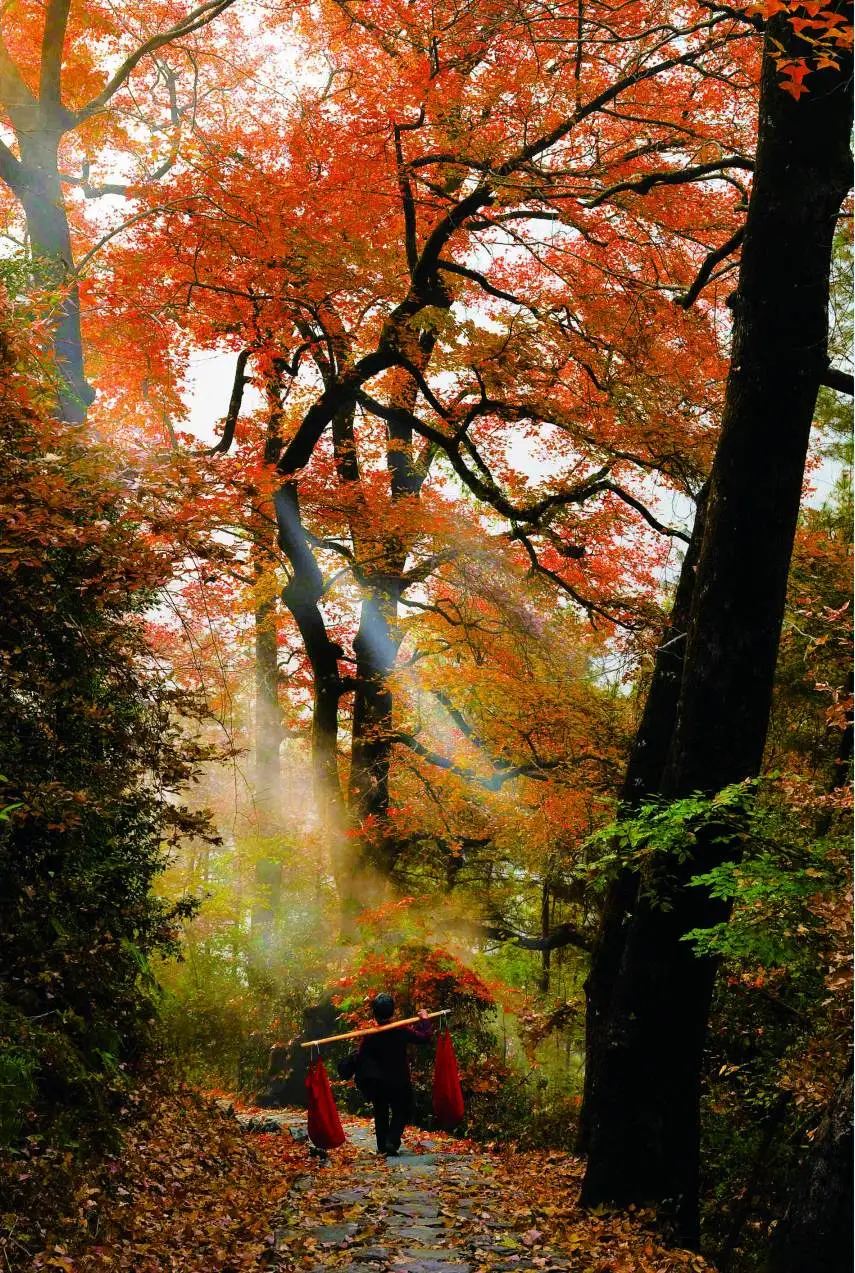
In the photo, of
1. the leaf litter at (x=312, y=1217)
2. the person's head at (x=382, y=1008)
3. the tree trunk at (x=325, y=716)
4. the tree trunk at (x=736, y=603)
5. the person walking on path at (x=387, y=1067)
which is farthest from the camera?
the tree trunk at (x=325, y=716)

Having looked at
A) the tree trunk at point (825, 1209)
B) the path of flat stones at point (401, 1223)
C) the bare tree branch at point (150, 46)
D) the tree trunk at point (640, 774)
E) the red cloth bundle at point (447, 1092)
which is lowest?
the path of flat stones at point (401, 1223)

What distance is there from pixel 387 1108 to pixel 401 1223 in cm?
293

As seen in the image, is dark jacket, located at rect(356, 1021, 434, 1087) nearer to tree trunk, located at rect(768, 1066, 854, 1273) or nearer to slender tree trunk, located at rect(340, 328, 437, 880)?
slender tree trunk, located at rect(340, 328, 437, 880)

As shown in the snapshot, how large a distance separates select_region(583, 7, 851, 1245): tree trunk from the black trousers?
9.90 ft

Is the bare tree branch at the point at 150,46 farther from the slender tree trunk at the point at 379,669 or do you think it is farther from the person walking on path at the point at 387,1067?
the person walking on path at the point at 387,1067

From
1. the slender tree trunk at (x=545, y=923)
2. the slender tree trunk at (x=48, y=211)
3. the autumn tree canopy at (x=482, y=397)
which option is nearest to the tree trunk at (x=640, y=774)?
the autumn tree canopy at (x=482, y=397)

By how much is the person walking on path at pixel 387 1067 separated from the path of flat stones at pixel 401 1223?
1.38 feet

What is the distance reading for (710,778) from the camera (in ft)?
20.7

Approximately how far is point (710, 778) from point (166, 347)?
10530mm

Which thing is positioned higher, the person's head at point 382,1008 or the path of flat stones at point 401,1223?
the person's head at point 382,1008

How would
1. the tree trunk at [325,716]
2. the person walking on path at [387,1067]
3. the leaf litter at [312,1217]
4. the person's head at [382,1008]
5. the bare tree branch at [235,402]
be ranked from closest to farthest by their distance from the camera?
the leaf litter at [312,1217] → the person walking on path at [387,1067] → the person's head at [382,1008] → the bare tree branch at [235,402] → the tree trunk at [325,716]

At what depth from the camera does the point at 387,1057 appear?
9305 mm

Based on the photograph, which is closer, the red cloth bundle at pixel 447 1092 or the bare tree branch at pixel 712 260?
the bare tree branch at pixel 712 260

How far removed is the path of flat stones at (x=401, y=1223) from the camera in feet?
18.6
